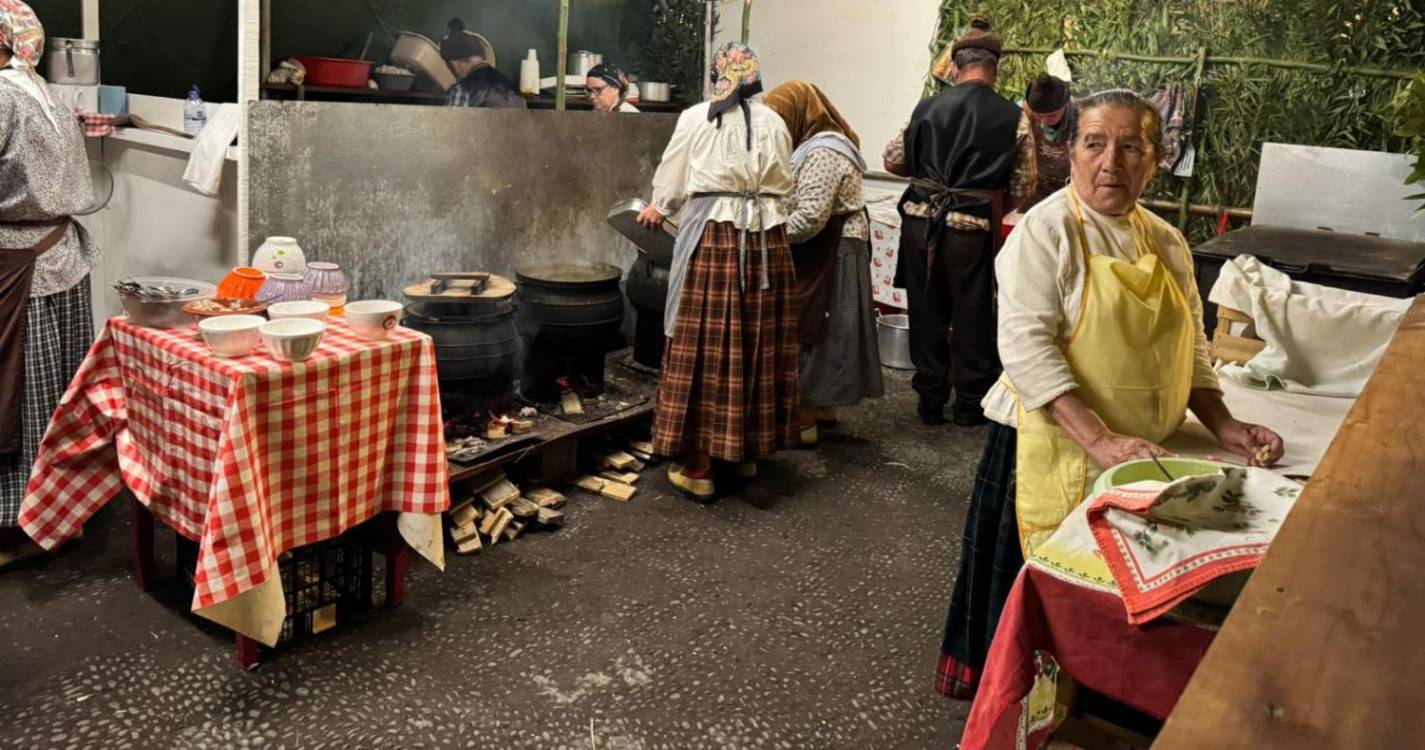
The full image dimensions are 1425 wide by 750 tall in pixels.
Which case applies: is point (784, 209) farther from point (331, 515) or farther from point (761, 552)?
point (331, 515)

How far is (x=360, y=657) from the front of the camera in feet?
10.5

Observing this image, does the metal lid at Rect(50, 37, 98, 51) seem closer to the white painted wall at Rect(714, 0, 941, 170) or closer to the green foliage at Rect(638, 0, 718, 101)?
the green foliage at Rect(638, 0, 718, 101)

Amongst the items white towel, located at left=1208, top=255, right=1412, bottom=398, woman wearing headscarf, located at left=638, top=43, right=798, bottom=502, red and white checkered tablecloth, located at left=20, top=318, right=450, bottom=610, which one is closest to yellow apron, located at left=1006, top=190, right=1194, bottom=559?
white towel, located at left=1208, top=255, right=1412, bottom=398

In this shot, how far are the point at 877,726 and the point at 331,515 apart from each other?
5.70ft

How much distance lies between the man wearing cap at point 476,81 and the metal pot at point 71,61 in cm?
170

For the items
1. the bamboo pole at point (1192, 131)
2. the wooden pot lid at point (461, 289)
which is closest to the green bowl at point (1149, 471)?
the wooden pot lid at point (461, 289)

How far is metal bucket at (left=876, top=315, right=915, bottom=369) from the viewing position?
22.5 ft

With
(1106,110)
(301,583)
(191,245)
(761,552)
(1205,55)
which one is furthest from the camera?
(1205,55)

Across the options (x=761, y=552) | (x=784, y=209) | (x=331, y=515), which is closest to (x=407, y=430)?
(x=331, y=515)

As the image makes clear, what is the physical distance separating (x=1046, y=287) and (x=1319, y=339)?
1428 millimetres

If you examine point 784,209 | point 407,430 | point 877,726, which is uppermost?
point 784,209

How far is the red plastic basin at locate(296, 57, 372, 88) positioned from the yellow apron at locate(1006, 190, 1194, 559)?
518 centimetres

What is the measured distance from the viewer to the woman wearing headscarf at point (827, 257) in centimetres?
496

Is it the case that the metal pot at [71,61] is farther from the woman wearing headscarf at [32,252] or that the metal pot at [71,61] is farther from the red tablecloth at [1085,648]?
the red tablecloth at [1085,648]
